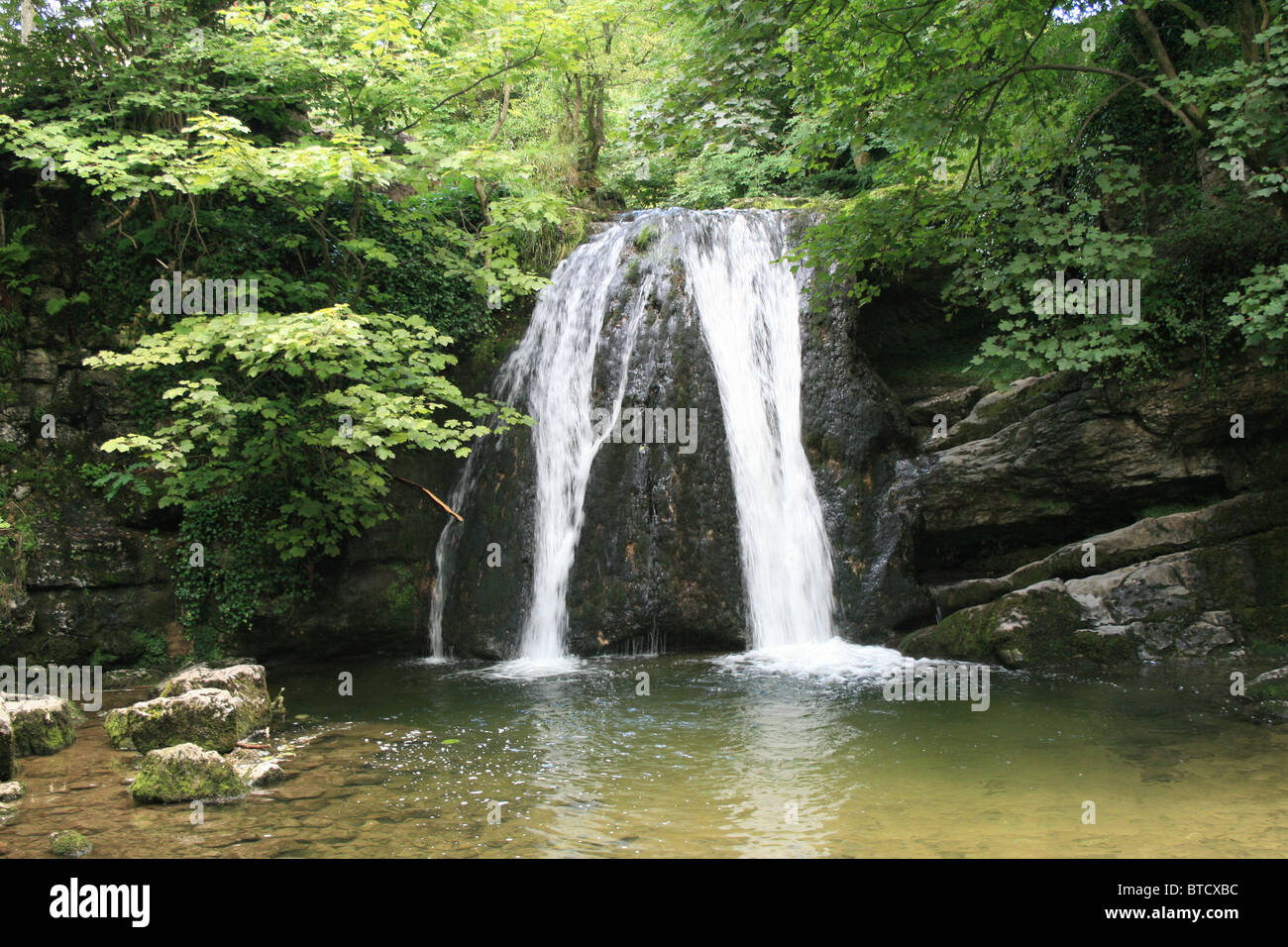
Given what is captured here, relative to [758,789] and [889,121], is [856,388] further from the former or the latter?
[758,789]

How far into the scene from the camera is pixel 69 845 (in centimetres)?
369

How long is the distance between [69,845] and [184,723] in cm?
199

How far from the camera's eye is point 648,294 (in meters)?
10.4

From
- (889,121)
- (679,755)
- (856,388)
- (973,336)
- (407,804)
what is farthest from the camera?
(973,336)

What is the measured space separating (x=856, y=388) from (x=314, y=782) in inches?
289

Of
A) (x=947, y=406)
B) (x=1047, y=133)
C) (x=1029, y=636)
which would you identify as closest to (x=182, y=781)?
(x=1029, y=636)

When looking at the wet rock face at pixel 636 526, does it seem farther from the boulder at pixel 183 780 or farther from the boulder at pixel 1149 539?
the boulder at pixel 183 780

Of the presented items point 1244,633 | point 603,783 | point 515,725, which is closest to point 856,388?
point 1244,633

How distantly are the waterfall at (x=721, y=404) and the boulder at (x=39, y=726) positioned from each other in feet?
13.9

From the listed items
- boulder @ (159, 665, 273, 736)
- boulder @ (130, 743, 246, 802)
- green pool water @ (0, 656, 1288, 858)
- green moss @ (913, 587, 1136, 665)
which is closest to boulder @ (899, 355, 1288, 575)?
green moss @ (913, 587, 1136, 665)

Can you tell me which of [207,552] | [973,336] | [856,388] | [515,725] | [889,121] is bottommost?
[515,725]

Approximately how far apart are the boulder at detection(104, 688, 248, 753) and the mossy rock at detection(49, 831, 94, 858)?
5.84ft

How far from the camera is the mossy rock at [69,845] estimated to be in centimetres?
367

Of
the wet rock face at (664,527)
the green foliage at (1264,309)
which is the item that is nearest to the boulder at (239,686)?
the wet rock face at (664,527)
